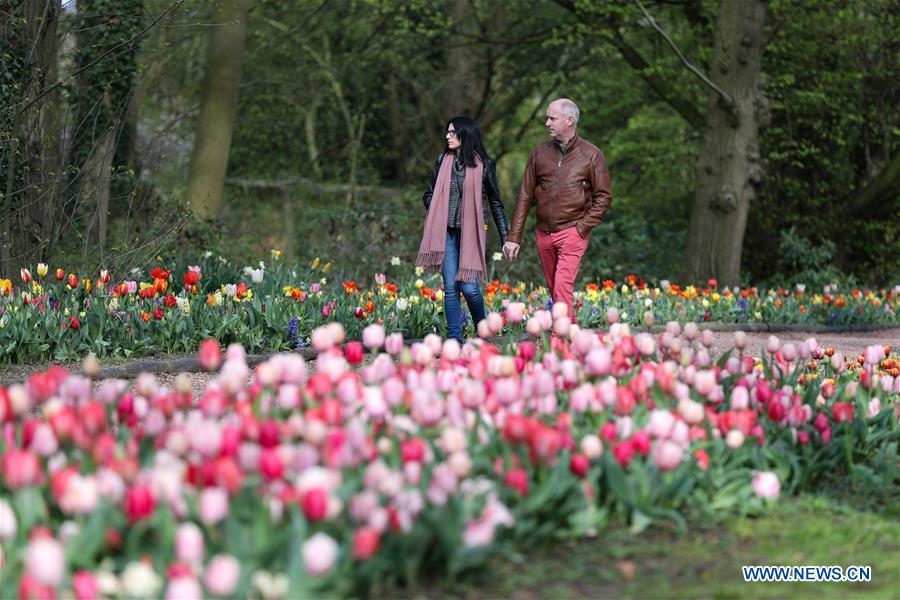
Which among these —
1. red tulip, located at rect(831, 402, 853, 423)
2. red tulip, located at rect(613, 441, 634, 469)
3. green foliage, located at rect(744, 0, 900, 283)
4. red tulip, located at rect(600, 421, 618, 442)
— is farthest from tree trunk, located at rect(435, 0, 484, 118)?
red tulip, located at rect(613, 441, 634, 469)

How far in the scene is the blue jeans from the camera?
8.30m

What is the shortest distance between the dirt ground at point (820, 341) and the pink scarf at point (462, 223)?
1.73 metres

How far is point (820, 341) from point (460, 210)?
209 inches

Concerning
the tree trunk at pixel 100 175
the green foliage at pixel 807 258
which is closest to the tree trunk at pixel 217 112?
the tree trunk at pixel 100 175

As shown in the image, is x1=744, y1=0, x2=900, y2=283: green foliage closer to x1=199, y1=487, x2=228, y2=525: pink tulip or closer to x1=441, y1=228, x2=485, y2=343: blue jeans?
x1=441, y1=228, x2=485, y2=343: blue jeans

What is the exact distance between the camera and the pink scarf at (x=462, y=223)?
8.21m

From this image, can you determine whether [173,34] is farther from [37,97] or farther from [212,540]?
[212,540]

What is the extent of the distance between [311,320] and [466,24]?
13596mm

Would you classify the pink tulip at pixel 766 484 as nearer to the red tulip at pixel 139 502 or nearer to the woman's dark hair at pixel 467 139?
the red tulip at pixel 139 502

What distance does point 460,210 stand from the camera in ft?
27.0

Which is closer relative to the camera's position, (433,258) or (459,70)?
(433,258)

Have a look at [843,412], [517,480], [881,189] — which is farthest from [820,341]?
[517,480]

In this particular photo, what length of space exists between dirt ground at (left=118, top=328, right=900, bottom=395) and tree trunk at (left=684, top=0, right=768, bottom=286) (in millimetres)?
2008

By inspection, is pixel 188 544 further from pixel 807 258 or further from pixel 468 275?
pixel 807 258
